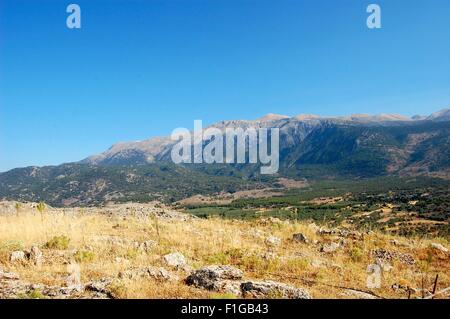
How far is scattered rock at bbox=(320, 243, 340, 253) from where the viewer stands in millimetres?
12684

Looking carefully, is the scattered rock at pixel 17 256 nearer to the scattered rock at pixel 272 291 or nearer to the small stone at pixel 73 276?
the small stone at pixel 73 276

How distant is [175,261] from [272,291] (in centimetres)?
347

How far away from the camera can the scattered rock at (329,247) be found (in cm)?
1268

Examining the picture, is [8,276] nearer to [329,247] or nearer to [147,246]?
[147,246]

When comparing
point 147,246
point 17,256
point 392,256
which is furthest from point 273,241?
point 17,256

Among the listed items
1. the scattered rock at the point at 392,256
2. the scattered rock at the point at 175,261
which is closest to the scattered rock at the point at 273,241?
the scattered rock at the point at 392,256

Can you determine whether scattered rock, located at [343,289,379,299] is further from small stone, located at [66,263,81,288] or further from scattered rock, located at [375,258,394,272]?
small stone, located at [66,263,81,288]

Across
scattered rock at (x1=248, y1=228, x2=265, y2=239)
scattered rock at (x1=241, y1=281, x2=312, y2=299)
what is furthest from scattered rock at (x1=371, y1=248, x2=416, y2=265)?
scattered rock at (x1=241, y1=281, x2=312, y2=299)

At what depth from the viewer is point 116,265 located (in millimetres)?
9781

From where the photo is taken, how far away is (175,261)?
10234 mm

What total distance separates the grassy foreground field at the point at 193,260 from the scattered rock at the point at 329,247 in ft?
0.11
